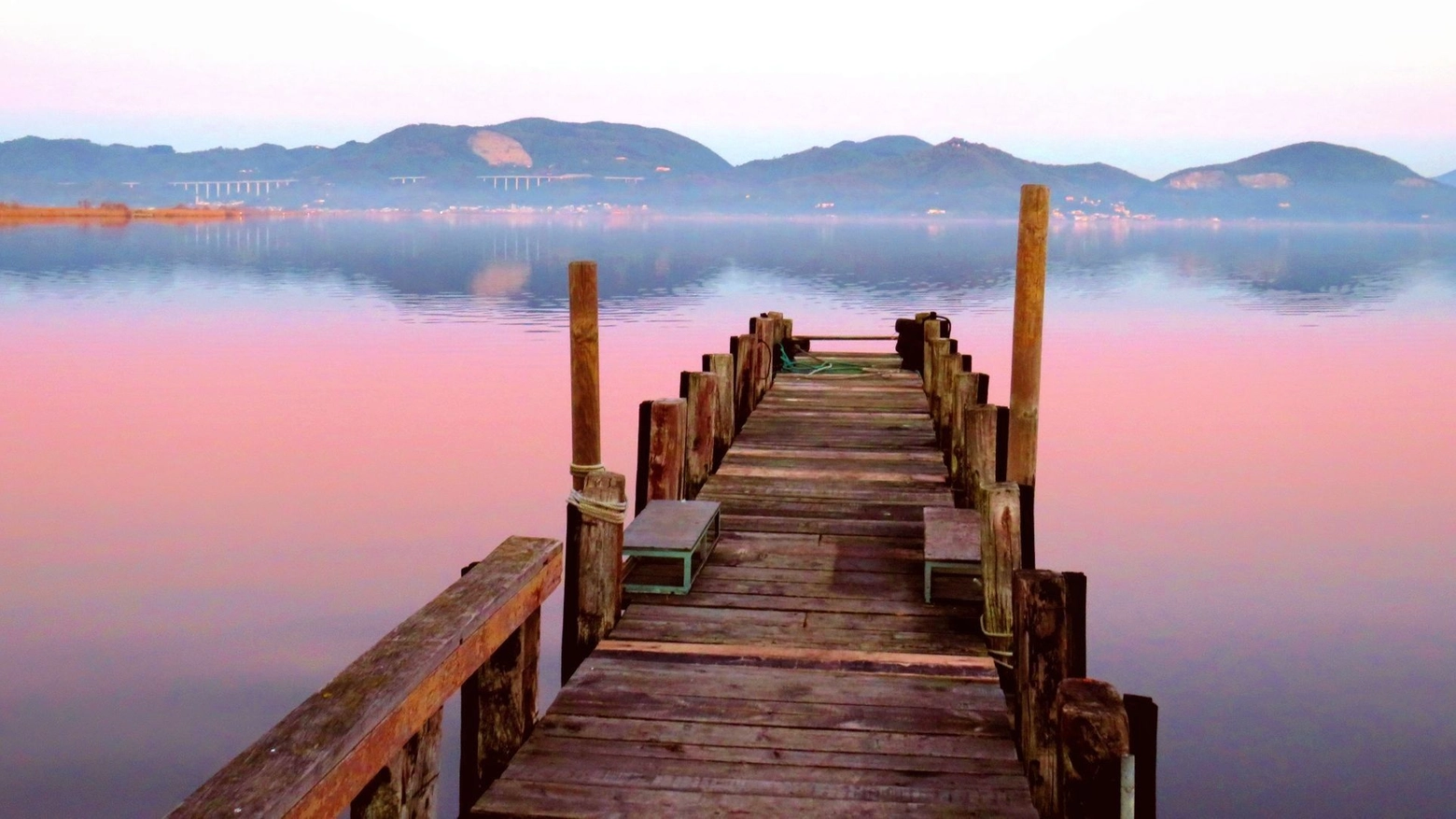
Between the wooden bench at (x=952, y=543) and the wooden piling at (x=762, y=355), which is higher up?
the wooden piling at (x=762, y=355)

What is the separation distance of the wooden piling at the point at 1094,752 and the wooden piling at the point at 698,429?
8.11 metres

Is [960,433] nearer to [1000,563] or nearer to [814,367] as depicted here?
[1000,563]

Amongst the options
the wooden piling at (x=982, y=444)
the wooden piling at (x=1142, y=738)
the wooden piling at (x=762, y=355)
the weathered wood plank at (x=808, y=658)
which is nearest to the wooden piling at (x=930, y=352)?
the wooden piling at (x=762, y=355)

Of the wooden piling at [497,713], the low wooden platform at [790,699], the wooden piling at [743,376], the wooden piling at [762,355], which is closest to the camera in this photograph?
the low wooden platform at [790,699]

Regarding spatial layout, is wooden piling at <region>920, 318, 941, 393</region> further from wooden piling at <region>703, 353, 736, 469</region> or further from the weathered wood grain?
the weathered wood grain

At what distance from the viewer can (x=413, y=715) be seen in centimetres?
516

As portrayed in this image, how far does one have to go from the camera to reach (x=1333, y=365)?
1606 inches

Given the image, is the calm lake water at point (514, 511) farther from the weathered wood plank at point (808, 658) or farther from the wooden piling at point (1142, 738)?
the wooden piling at point (1142, 738)

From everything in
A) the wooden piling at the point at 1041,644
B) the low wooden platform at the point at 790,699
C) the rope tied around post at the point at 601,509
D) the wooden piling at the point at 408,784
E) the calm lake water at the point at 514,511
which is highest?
the rope tied around post at the point at 601,509

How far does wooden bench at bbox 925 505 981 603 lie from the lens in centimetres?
915

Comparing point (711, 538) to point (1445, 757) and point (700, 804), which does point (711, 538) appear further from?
point (1445, 757)

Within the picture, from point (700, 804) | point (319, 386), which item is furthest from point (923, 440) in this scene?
point (319, 386)

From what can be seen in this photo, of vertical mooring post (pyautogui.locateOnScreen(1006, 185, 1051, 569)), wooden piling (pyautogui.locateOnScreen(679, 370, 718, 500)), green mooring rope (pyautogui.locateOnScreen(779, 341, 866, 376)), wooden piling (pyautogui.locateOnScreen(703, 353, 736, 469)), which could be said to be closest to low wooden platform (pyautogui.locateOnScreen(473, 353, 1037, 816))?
wooden piling (pyautogui.locateOnScreen(679, 370, 718, 500))

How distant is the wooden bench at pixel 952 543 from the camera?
9.15 metres
